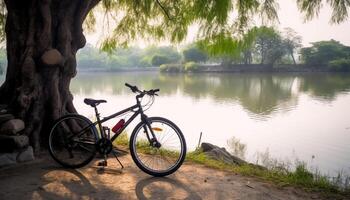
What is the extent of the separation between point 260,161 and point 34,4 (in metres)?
6.82

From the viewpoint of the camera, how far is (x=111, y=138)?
3.73m

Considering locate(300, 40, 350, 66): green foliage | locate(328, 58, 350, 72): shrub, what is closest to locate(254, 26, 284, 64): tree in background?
locate(300, 40, 350, 66): green foliage

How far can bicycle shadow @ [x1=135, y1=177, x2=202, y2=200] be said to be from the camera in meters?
3.05

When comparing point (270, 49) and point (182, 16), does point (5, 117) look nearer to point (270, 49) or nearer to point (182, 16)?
point (182, 16)

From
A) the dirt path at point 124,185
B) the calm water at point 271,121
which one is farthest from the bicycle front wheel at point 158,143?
the calm water at point 271,121

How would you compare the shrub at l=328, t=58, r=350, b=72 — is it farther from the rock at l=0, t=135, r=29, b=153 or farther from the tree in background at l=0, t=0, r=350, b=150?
the rock at l=0, t=135, r=29, b=153

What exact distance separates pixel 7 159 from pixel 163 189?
6.11 ft

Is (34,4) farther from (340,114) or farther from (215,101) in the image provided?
(215,101)

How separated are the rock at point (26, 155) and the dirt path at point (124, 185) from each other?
65mm

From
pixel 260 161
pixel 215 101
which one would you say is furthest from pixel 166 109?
pixel 260 161

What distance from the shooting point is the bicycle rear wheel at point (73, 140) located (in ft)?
12.4

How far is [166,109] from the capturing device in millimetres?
18047

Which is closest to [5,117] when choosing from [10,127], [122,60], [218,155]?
[10,127]

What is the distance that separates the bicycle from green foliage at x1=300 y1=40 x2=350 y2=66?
5325 centimetres
